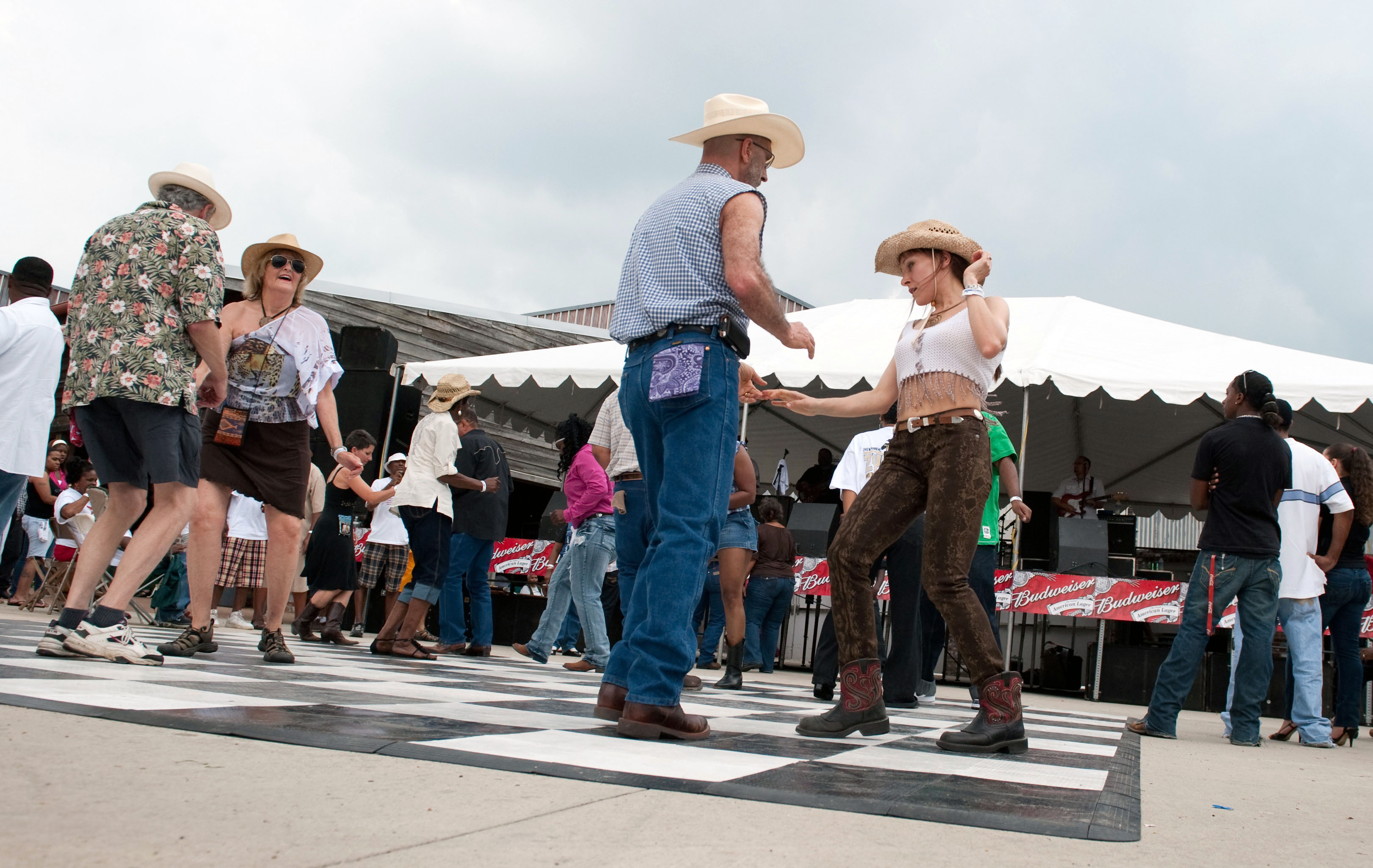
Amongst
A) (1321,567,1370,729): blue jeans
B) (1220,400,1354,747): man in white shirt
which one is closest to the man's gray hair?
(1220,400,1354,747): man in white shirt

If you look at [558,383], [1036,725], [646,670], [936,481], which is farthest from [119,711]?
[558,383]

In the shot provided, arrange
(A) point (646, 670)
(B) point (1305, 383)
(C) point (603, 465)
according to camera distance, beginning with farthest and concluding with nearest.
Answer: (B) point (1305, 383)
(C) point (603, 465)
(A) point (646, 670)

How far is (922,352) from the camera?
3.05 meters

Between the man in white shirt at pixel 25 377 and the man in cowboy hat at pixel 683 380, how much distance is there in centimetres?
233

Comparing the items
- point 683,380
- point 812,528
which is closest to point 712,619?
point 812,528

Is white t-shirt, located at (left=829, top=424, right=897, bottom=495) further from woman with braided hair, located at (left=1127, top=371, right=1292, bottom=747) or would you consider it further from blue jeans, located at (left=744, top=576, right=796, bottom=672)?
blue jeans, located at (left=744, top=576, right=796, bottom=672)

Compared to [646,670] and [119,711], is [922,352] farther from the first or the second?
[119,711]

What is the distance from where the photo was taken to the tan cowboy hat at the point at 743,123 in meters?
2.87

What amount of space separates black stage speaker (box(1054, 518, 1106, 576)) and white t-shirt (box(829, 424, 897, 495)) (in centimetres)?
422

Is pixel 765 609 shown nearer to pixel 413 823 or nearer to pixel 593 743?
pixel 593 743

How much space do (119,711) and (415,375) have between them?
922 centimetres

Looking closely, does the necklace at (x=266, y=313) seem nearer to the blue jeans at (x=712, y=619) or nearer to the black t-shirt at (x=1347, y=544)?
the blue jeans at (x=712, y=619)

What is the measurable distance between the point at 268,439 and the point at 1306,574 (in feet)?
16.4

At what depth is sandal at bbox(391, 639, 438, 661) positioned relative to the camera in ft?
18.7
